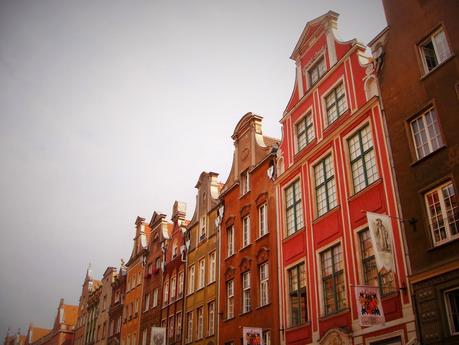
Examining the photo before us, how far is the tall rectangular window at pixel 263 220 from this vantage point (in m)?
25.7

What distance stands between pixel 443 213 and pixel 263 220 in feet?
40.9

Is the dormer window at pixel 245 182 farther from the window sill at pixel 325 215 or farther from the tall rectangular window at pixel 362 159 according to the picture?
the tall rectangular window at pixel 362 159

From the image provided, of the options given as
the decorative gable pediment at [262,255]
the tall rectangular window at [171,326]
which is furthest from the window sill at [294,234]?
the tall rectangular window at [171,326]

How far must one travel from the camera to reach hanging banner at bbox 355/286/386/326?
48.5 ft

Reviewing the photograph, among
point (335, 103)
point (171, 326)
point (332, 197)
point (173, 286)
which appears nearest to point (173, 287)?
point (173, 286)

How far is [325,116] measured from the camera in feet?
73.4

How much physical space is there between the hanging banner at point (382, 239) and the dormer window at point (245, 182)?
13350 mm

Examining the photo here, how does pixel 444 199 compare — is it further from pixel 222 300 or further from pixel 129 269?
pixel 129 269

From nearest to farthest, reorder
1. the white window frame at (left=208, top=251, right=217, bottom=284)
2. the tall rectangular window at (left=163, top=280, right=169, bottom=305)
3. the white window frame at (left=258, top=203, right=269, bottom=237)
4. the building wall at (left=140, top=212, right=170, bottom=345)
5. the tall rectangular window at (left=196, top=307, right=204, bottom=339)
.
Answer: the white window frame at (left=258, top=203, right=269, bottom=237)
the tall rectangular window at (left=196, top=307, right=204, bottom=339)
the white window frame at (left=208, top=251, right=217, bottom=284)
the tall rectangular window at (left=163, top=280, right=169, bottom=305)
the building wall at (left=140, top=212, right=170, bottom=345)

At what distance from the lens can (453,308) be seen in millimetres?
13742

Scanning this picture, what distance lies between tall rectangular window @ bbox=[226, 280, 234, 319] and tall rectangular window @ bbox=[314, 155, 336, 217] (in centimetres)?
895

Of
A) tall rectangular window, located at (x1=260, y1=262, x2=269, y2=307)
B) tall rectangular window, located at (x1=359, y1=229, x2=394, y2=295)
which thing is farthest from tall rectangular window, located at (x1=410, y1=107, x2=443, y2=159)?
tall rectangular window, located at (x1=260, y1=262, x2=269, y2=307)

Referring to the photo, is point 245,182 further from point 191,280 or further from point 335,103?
point 191,280

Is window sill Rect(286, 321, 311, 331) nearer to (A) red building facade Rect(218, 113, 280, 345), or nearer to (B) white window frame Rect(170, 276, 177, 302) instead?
(A) red building facade Rect(218, 113, 280, 345)
